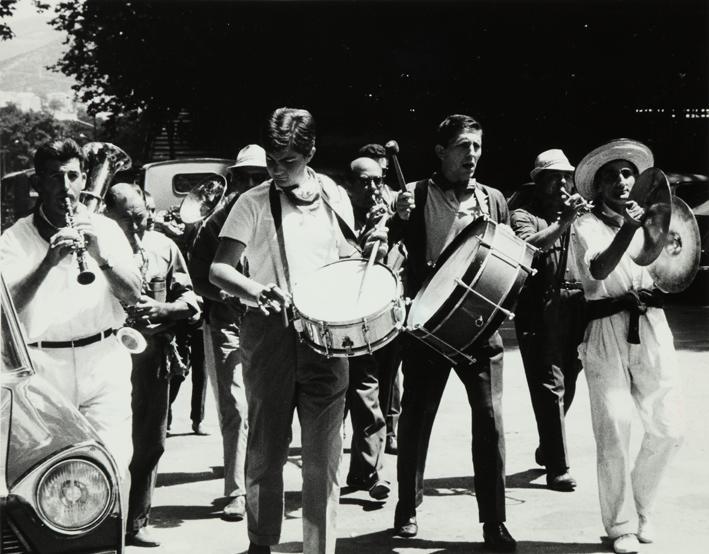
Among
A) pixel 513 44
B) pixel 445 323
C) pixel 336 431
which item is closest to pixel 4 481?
pixel 336 431

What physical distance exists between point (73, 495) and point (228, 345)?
3.61m

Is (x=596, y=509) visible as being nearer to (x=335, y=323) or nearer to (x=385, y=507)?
(x=385, y=507)

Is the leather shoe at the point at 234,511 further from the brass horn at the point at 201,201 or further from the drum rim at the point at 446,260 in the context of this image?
the brass horn at the point at 201,201

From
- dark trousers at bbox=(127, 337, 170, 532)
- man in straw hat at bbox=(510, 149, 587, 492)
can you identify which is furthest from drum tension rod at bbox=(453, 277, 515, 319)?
dark trousers at bbox=(127, 337, 170, 532)

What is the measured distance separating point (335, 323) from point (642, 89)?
1557 centimetres

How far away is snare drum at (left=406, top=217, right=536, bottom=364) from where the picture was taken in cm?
548

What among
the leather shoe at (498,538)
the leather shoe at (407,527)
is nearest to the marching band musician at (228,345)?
the leather shoe at (407,527)

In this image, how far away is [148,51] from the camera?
22.0 m

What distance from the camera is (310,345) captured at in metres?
4.93

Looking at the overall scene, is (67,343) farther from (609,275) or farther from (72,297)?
(609,275)

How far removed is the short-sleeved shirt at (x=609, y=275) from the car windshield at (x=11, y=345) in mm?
3046

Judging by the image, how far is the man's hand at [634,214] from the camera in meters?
5.55

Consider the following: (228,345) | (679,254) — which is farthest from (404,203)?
(228,345)

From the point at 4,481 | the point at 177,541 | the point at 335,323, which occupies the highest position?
the point at 335,323
